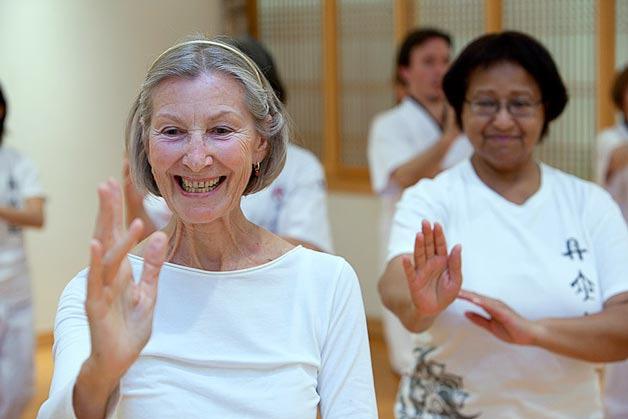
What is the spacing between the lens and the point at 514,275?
111 inches

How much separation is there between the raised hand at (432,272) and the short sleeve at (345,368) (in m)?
0.41

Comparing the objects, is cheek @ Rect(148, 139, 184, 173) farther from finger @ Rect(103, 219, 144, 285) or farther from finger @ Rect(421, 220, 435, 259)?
finger @ Rect(421, 220, 435, 259)

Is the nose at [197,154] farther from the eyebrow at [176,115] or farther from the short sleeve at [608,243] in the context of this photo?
the short sleeve at [608,243]

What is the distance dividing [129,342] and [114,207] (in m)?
0.22

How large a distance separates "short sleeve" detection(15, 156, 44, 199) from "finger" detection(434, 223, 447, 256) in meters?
3.21

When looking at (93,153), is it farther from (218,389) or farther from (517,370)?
(218,389)

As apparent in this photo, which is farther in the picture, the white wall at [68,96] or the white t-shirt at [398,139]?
the white wall at [68,96]

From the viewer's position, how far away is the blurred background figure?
4777mm

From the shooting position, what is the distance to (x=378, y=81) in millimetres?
→ 7457

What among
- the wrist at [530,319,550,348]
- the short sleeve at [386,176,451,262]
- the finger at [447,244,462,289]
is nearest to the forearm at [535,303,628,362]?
the wrist at [530,319,550,348]

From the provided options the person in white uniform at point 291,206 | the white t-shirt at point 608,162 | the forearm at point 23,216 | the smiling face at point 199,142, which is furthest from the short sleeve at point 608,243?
the forearm at point 23,216

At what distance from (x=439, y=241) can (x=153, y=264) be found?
855 millimetres

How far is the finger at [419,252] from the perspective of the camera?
8.25 ft

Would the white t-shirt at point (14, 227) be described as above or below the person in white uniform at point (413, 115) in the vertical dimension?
below
